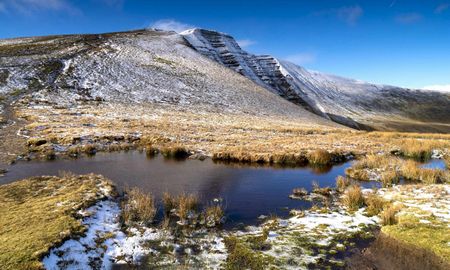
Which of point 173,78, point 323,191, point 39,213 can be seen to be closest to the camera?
point 39,213

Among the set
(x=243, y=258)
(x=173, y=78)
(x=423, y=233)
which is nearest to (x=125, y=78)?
(x=173, y=78)

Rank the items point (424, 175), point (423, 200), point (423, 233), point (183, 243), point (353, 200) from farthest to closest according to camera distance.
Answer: point (424, 175), point (353, 200), point (423, 200), point (423, 233), point (183, 243)

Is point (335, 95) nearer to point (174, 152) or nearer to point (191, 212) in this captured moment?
point (174, 152)

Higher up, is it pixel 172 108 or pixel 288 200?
pixel 172 108

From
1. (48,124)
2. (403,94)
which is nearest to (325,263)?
(48,124)

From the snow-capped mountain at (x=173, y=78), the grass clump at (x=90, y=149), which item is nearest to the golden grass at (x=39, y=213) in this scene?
the grass clump at (x=90, y=149)

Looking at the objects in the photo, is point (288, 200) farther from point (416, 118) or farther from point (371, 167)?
point (416, 118)
